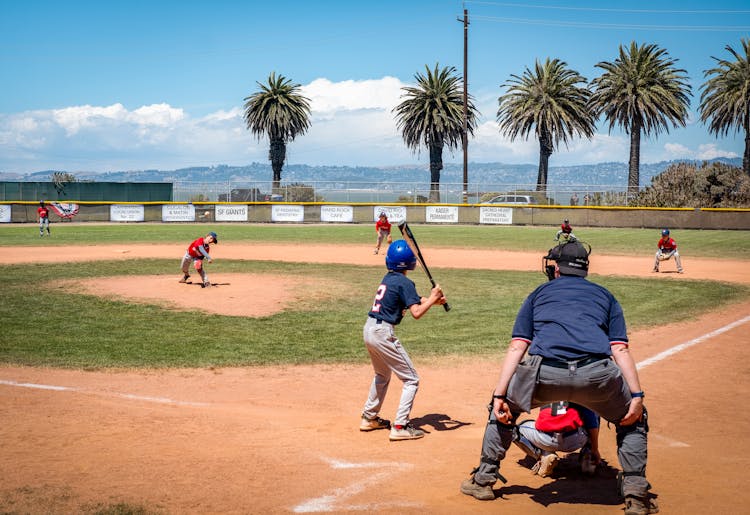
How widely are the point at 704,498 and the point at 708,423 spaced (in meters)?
2.73

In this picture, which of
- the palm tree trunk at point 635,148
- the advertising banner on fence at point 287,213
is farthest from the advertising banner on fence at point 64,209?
the palm tree trunk at point 635,148

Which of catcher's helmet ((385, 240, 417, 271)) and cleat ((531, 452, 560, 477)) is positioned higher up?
catcher's helmet ((385, 240, 417, 271))

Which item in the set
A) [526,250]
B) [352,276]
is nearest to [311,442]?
[352,276]

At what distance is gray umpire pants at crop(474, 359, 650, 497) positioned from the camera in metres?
5.50

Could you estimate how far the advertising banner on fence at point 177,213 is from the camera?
57.0m

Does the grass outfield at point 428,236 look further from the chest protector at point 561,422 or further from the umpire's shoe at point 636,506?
the umpire's shoe at point 636,506

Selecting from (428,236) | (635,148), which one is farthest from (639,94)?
(428,236)

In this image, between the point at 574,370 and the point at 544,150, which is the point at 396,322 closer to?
the point at 574,370

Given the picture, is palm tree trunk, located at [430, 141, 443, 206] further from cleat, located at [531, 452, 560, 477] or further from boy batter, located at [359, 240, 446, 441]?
cleat, located at [531, 452, 560, 477]

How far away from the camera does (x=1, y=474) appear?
655 centimetres

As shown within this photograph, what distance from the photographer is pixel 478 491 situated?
235 inches

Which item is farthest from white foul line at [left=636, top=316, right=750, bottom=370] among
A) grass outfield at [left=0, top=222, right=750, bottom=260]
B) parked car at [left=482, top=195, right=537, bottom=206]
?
parked car at [left=482, top=195, right=537, bottom=206]

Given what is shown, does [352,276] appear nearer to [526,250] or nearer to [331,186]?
[526,250]

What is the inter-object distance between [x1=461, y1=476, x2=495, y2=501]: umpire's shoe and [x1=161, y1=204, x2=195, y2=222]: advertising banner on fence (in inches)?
2108
